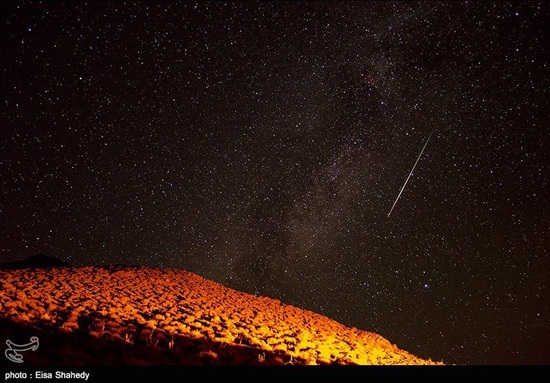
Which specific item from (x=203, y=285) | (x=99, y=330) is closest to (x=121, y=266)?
(x=203, y=285)

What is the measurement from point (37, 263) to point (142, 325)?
782cm

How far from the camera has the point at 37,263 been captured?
34.2 ft

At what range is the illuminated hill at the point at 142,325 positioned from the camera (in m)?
4.25

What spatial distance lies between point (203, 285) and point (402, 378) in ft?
29.5

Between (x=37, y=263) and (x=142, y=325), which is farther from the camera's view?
(x=37, y=263)

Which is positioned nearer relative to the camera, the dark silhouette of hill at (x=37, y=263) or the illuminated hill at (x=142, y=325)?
the illuminated hill at (x=142, y=325)

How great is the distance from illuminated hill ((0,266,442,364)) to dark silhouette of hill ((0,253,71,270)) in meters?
1.15

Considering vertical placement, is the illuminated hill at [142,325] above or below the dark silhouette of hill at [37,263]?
above

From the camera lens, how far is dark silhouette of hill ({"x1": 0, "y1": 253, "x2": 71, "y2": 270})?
982cm

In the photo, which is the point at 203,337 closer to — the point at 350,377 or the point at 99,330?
the point at 99,330

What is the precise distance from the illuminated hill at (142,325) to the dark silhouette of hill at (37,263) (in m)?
1.15

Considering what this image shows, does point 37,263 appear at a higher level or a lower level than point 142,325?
lower

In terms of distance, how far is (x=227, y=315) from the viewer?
24.6 ft

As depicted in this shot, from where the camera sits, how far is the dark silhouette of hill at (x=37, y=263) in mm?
9819
